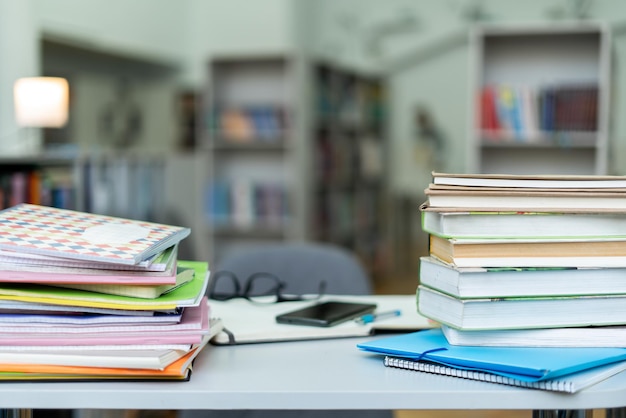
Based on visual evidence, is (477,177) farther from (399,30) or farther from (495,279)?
(399,30)

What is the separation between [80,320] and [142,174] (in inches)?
128

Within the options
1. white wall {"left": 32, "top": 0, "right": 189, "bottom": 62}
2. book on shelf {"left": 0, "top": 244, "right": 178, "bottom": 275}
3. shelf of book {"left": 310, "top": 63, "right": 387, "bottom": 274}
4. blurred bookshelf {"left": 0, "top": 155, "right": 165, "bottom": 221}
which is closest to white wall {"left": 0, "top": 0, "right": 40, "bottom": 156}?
white wall {"left": 32, "top": 0, "right": 189, "bottom": 62}

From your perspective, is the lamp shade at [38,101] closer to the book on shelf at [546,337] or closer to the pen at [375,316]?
the pen at [375,316]

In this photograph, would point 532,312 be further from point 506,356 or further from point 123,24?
point 123,24

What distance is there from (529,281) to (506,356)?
4.2 inches

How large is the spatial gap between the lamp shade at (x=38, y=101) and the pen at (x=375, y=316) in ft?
10.7

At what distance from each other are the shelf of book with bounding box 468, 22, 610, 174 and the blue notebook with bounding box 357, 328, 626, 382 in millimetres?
3018

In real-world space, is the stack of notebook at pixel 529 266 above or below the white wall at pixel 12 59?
below

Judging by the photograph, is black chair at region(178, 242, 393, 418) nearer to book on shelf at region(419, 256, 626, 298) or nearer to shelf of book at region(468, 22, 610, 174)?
book on shelf at region(419, 256, 626, 298)

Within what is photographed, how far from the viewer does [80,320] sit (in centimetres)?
97

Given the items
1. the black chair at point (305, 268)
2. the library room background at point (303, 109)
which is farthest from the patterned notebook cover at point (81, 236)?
the library room background at point (303, 109)

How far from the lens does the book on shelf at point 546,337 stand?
102cm

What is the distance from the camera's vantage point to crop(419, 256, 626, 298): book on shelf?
100 cm

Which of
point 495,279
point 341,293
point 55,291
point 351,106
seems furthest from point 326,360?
point 351,106
